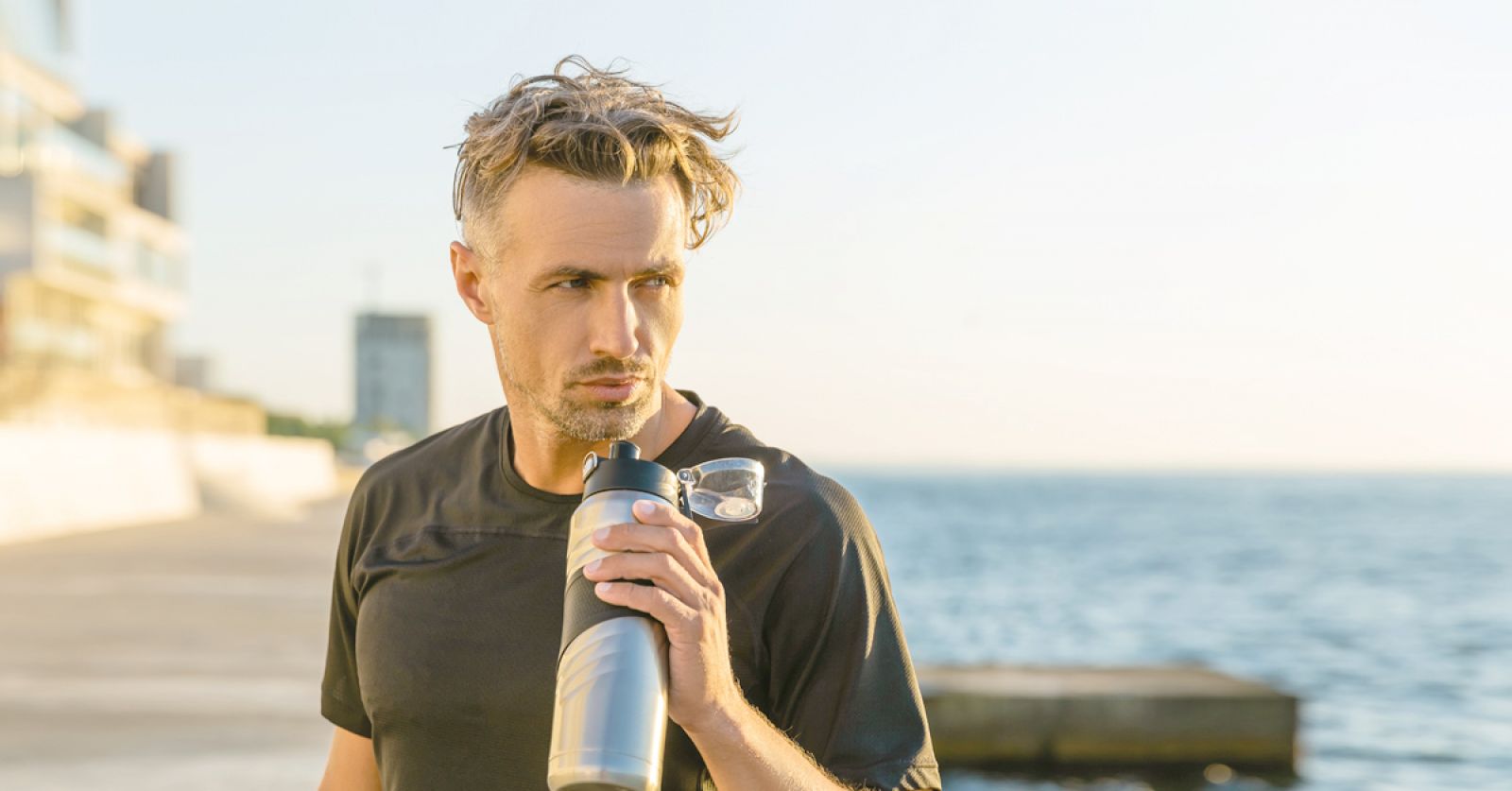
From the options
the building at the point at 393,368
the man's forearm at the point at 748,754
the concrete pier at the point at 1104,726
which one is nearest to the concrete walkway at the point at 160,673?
the man's forearm at the point at 748,754

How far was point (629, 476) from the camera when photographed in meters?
1.69

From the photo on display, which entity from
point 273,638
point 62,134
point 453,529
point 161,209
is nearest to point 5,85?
point 62,134

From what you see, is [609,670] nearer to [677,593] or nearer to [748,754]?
[677,593]

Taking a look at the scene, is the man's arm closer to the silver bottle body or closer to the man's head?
the man's head

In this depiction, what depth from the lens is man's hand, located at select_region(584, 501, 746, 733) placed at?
1.64 m

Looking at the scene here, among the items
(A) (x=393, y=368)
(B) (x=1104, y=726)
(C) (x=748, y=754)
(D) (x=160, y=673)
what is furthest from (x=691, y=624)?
(A) (x=393, y=368)

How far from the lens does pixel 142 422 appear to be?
3897 cm

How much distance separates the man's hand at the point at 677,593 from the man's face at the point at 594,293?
18.8 inches

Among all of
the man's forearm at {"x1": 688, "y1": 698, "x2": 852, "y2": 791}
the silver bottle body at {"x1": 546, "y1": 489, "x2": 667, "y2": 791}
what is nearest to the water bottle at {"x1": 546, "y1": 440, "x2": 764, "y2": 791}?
the silver bottle body at {"x1": 546, "y1": 489, "x2": 667, "y2": 791}

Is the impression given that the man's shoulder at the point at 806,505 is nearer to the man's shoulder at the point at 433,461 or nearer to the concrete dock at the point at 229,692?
the man's shoulder at the point at 433,461

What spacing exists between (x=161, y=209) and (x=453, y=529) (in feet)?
219

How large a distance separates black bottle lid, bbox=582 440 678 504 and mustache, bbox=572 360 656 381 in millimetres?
416

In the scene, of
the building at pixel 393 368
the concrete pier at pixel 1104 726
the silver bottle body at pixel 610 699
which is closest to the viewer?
the silver bottle body at pixel 610 699

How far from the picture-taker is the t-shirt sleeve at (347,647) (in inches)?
103
